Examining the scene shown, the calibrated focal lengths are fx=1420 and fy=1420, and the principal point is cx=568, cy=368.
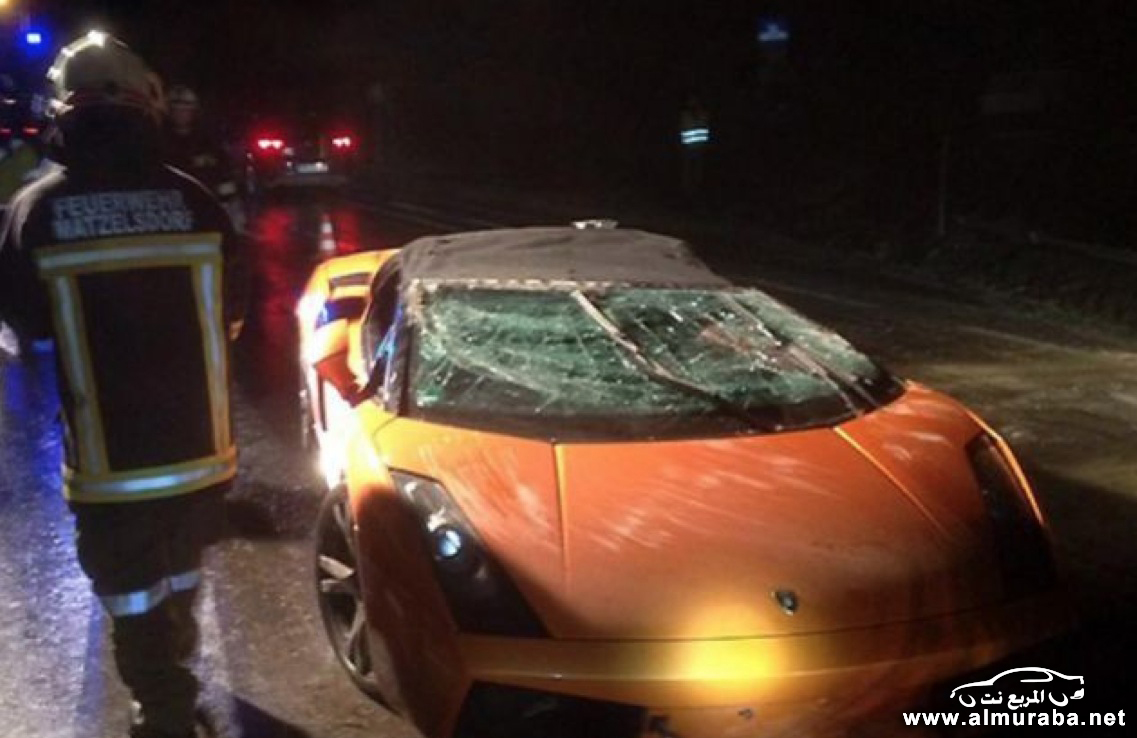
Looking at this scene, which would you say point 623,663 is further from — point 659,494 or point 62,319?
point 62,319

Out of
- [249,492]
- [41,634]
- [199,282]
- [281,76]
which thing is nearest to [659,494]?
[199,282]

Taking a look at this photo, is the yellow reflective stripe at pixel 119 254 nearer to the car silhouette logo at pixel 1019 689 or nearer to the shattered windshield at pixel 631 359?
the shattered windshield at pixel 631 359

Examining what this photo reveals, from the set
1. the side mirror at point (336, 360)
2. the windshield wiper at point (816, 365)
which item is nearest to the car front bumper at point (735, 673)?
the windshield wiper at point (816, 365)

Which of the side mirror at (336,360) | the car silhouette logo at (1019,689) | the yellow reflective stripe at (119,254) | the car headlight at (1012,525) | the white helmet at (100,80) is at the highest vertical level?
the white helmet at (100,80)

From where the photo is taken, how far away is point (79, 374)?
3.44 metres

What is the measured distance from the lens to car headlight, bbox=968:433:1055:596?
12.0 feet

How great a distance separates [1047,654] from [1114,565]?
1.94m

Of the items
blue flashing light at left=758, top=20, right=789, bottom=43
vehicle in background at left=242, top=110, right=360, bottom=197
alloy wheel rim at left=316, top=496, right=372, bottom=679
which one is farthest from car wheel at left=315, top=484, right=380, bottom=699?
blue flashing light at left=758, top=20, right=789, bottom=43

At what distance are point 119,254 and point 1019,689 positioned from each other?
2.45 m

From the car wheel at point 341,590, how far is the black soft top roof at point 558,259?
992mm

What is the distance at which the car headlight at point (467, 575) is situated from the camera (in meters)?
3.36

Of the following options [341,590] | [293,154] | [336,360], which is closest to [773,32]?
[293,154]

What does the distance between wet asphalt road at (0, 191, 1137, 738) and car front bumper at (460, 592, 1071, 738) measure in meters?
0.21

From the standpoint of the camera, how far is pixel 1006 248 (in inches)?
579
